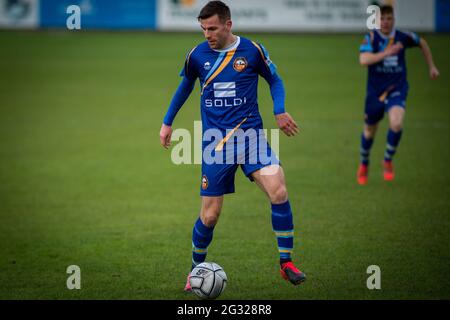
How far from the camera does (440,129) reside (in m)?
16.4

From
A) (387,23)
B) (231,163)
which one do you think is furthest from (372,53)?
(231,163)

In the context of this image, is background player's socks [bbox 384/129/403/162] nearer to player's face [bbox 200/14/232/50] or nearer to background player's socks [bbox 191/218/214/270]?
background player's socks [bbox 191/218/214/270]

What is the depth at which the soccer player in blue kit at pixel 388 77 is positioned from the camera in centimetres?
1177

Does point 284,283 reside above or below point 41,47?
below

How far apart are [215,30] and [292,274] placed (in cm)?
228

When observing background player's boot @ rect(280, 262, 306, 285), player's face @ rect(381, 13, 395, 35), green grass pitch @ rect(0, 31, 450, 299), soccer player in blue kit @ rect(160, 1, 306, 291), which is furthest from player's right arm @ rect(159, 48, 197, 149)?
player's face @ rect(381, 13, 395, 35)

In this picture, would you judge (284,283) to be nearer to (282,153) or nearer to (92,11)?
(282,153)

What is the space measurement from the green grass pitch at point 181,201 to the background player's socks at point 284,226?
1.26 feet

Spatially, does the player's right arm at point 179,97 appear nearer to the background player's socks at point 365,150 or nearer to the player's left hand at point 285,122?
the player's left hand at point 285,122

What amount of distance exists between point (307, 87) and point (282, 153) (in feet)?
27.2

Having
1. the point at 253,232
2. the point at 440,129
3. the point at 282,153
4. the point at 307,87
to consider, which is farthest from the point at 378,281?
the point at 307,87

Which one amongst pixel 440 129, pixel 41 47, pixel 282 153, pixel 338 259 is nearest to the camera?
pixel 338 259

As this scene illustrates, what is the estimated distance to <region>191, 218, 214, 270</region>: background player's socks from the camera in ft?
23.7

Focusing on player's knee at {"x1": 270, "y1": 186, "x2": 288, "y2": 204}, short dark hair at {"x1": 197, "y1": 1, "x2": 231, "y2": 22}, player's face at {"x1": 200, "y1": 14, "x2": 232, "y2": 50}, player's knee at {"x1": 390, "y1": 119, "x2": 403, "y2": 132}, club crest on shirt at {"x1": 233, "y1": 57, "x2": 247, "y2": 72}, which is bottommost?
player's knee at {"x1": 270, "y1": 186, "x2": 288, "y2": 204}
